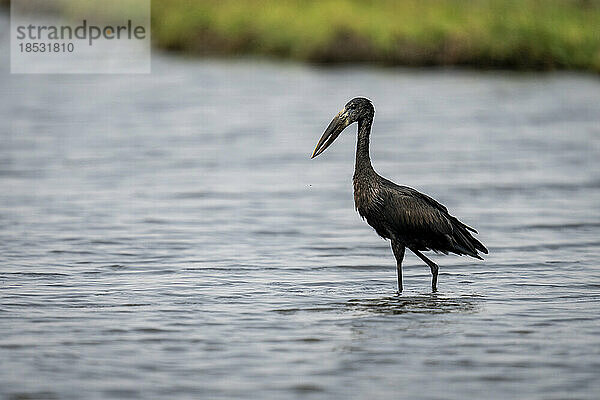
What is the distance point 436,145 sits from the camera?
19.7 m

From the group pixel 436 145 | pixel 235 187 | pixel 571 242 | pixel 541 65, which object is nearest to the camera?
pixel 571 242

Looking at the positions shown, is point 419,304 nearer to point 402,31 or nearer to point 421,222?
point 421,222

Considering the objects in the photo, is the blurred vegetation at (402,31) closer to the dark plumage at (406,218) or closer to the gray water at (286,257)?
the gray water at (286,257)

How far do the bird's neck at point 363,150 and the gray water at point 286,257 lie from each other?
103 centimetres

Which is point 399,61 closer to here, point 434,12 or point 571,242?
point 434,12

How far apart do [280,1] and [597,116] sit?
41.0 feet

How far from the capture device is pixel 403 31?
92.1ft

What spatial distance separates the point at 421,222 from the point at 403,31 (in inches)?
737

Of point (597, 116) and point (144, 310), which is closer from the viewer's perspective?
point (144, 310)

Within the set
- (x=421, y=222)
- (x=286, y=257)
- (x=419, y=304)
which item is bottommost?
(x=419, y=304)

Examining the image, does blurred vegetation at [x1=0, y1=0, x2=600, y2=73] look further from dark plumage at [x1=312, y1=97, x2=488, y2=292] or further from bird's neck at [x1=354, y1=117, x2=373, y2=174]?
dark plumage at [x1=312, y1=97, x2=488, y2=292]

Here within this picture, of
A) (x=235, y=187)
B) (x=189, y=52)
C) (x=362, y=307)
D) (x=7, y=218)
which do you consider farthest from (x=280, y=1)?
(x=362, y=307)

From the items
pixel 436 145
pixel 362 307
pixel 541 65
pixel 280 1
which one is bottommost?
pixel 362 307

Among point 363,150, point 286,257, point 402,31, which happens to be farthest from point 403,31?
point 363,150
